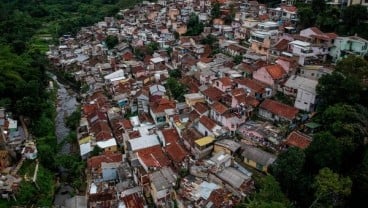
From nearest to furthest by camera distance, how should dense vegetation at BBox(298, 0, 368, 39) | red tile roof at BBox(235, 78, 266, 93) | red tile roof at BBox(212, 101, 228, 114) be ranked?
red tile roof at BBox(212, 101, 228, 114), red tile roof at BBox(235, 78, 266, 93), dense vegetation at BBox(298, 0, 368, 39)

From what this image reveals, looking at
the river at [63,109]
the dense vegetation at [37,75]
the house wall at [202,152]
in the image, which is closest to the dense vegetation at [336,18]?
the house wall at [202,152]

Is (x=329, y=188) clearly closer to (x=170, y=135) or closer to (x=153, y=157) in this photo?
(x=153, y=157)

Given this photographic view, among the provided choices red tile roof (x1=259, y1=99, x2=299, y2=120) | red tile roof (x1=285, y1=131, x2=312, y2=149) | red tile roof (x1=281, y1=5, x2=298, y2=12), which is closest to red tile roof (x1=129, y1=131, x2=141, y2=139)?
red tile roof (x1=259, y1=99, x2=299, y2=120)

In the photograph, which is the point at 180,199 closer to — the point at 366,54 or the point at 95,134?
the point at 95,134

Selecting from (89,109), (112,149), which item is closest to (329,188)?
(112,149)

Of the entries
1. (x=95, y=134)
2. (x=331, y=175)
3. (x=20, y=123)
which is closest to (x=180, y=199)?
(x=331, y=175)

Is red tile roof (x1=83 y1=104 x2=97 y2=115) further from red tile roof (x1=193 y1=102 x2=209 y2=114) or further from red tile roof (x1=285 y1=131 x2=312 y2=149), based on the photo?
red tile roof (x1=285 y1=131 x2=312 y2=149)

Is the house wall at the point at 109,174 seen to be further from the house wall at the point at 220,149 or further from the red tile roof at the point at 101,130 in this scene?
the house wall at the point at 220,149
